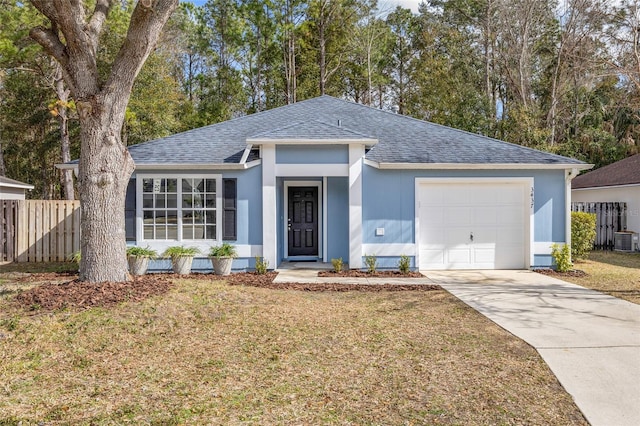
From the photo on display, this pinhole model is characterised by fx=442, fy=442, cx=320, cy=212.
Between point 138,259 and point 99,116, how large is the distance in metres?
4.04

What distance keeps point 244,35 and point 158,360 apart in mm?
Result: 24848

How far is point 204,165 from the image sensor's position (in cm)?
1022

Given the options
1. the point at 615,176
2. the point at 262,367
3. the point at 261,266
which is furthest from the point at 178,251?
the point at 615,176

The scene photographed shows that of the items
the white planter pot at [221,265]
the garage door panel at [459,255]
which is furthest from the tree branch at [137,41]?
the garage door panel at [459,255]

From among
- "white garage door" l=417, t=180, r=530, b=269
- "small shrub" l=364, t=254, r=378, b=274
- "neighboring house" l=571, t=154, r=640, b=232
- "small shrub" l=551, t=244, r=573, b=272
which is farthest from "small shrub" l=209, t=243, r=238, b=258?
"neighboring house" l=571, t=154, r=640, b=232

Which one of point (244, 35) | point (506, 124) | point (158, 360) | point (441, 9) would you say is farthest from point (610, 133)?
point (158, 360)

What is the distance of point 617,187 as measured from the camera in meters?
16.3

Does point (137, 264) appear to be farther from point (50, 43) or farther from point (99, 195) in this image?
point (50, 43)

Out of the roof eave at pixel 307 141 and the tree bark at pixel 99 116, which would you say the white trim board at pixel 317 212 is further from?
the tree bark at pixel 99 116

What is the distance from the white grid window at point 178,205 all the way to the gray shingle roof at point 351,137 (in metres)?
0.51

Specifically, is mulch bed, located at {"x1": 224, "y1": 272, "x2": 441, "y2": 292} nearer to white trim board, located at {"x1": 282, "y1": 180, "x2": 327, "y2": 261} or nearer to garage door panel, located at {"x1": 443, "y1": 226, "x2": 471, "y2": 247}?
garage door panel, located at {"x1": 443, "y1": 226, "x2": 471, "y2": 247}

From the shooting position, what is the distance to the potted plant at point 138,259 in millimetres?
9867

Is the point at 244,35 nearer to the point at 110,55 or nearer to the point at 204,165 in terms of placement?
the point at 110,55

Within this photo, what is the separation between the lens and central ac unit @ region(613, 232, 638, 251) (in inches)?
604
